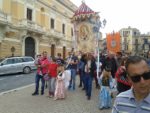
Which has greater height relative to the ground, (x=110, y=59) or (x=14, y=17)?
(x=14, y=17)

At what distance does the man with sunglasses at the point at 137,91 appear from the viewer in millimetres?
2172

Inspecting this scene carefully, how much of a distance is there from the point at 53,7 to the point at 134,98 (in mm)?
41589

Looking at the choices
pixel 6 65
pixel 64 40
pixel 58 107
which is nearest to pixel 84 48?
pixel 6 65

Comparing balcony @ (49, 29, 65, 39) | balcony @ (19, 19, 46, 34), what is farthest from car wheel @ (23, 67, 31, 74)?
balcony @ (49, 29, 65, 39)

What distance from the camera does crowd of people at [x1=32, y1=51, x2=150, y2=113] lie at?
219cm

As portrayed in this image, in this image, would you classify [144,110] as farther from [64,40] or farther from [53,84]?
[64,40]

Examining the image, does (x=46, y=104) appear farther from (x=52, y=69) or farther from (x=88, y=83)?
(x=52, y=69)

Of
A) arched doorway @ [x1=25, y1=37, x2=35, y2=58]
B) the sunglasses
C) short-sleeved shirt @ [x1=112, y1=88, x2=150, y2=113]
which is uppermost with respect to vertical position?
arched doorway @ [x1=25, y1=37, x2=35, y2=58]

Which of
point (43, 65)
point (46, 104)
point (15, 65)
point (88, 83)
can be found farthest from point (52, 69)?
point (15, 65)

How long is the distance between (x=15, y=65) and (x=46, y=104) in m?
14.7

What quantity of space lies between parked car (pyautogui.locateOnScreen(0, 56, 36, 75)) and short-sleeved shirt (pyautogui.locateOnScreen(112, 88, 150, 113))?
21560mm

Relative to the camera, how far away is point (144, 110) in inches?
85.6

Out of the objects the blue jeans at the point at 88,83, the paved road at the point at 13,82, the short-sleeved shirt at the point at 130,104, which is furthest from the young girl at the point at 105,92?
the short-sleeved shirt at the point at 130,104

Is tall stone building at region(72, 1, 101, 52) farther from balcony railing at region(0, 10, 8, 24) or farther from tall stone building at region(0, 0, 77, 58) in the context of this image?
tall stone building at region(0, 0, 77, 58)
